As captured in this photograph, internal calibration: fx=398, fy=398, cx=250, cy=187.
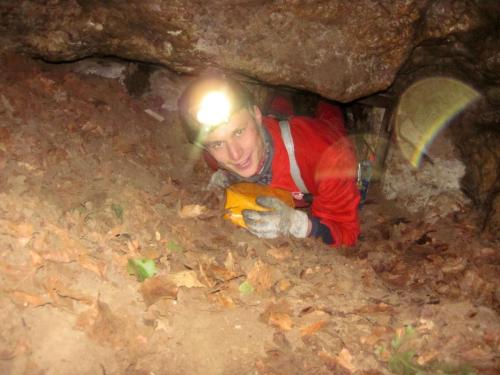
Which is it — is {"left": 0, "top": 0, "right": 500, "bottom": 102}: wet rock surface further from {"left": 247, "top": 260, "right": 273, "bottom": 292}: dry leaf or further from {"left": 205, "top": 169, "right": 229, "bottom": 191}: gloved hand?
{"left": 247, "top": 260, "right": 273, "bottom": 292}: dry leaf

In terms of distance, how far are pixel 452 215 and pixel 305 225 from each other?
1.62m

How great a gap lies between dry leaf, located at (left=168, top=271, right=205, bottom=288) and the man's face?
1.50 m

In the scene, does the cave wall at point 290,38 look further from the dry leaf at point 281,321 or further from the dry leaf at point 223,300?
the dry leaf at point 281,321

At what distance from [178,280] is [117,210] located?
2.71 ft

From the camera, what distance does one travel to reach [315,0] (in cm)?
347

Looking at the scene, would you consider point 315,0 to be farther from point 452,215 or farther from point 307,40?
point 452,215

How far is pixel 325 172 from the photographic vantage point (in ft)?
12.7

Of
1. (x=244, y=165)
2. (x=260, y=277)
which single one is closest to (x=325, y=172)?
(x=244, y=165)

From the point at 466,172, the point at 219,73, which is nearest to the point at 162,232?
the point at 219,73

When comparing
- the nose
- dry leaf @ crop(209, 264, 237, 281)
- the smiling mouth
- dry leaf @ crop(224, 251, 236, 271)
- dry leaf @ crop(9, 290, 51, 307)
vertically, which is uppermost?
the nose

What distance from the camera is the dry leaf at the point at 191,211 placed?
3536 millimetres

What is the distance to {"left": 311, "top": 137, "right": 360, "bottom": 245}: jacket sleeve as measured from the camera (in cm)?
390

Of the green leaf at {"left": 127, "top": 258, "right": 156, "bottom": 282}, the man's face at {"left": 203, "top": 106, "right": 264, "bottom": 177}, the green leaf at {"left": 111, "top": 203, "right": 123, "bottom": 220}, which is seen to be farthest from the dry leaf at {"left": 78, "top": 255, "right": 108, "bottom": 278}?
the man's face at {"left": 203, "top": 106, "right": 264, "bottom": 177}

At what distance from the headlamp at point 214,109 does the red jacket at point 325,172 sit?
65 cm
